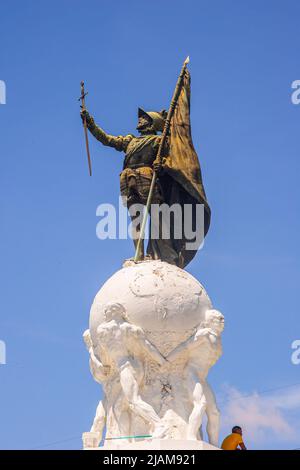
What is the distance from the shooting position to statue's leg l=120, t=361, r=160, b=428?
19.6m

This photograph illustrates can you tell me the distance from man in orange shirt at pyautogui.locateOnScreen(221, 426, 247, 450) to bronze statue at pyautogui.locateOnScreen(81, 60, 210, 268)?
3.41 m

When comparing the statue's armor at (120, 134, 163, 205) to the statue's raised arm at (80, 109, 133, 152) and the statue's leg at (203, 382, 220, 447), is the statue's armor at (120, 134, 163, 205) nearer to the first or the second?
the statue's raised arm at (80, 109, 133, 152)

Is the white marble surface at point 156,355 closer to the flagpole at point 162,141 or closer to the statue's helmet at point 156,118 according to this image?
the flagpole at point 162,141

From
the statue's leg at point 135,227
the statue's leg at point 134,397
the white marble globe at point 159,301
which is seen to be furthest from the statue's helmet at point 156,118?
the statue's leg at point 134,397

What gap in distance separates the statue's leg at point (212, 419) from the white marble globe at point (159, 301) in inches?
42.8

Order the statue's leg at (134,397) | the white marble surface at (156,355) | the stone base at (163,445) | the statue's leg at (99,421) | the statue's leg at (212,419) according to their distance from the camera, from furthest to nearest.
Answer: the statue's leg at (99,421), the statue's leg at (212,419), the white marble surface at (156,355), the statue's leg at (134,397), the stone base at (163,445)

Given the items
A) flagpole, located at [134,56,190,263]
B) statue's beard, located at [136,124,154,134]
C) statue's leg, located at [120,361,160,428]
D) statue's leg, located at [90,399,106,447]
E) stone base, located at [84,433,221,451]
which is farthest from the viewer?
statue's beard, located at [136,124,154,134]

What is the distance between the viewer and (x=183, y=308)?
2031 centimetres

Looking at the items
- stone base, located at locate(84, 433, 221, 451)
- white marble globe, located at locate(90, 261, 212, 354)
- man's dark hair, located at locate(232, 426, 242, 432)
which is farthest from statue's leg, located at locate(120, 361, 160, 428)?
man's dark hair, located at locate(232, 426, 242, 432)

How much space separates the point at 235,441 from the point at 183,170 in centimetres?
509

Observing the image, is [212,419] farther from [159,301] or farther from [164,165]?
[164,165]

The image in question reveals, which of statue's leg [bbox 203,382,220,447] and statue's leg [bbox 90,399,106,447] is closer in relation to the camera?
statue's leg [bbox 203,382,220,447]

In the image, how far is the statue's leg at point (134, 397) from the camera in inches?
772

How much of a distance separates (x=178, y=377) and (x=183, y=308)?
1.16 metres
